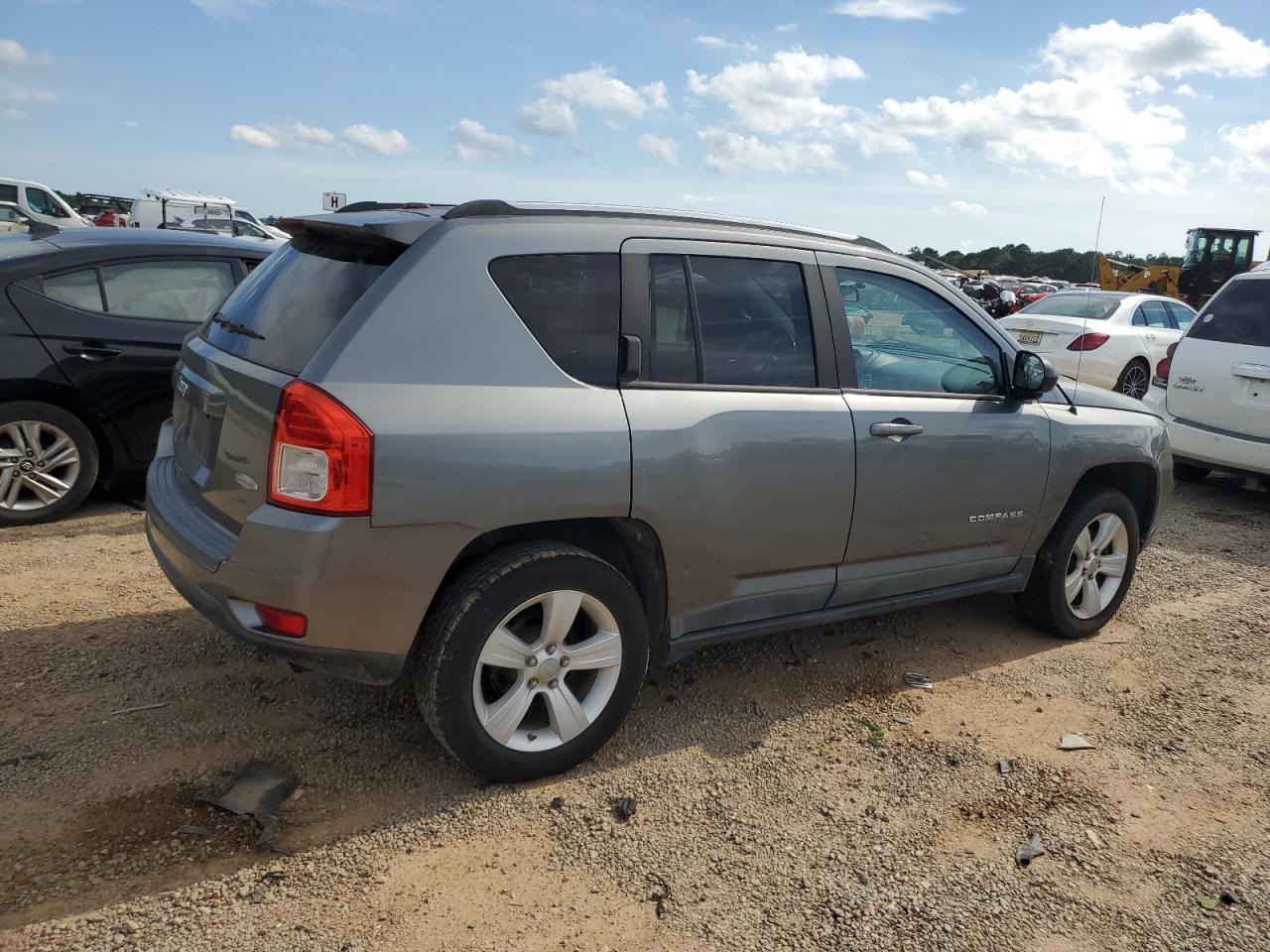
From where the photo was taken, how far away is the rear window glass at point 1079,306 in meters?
12.3

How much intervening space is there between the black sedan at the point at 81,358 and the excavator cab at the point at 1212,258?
A: 27.2 m

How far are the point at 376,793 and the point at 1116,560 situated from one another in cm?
371

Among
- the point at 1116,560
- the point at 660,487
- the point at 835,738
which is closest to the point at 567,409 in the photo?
the point at 660,487

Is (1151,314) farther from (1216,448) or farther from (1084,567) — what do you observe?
(1084,567)

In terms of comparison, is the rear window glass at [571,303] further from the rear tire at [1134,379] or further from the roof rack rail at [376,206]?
the rear tire at [1134,379]

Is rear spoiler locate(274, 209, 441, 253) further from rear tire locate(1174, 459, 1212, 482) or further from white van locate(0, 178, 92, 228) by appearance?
white van locate(0, 178, 92, 228)

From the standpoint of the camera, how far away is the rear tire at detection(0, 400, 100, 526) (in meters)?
5.32

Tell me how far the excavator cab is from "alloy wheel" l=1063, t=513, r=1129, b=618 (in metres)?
25.0

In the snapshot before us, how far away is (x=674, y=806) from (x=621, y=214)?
201 centimetres

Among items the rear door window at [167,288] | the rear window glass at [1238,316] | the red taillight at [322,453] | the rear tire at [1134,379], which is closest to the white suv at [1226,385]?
the rear window glass at [1238,316]

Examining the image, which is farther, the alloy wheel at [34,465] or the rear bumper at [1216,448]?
the rear bumper at [1216,448]

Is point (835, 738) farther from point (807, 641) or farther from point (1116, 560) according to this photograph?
point (1116, 560)

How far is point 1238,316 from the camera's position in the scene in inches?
304

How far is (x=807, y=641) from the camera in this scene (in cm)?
457
